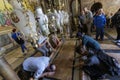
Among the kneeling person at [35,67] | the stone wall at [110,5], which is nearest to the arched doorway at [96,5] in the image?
the stone wall at [110,5]

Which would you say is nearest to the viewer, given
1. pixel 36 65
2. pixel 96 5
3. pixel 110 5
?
pixel 36 65

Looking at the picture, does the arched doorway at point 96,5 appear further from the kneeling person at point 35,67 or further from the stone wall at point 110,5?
the kneeling person at point 35,67

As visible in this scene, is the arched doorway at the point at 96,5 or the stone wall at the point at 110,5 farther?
the arched doorway at the point at 96,5

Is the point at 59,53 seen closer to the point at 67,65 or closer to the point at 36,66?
the point at 67,65

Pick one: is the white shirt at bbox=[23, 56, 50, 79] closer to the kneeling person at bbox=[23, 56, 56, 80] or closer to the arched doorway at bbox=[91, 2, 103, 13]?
the kneeling person at bbox=[23, 56, 56, 80]

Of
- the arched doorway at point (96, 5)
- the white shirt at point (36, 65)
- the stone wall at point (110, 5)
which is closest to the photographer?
the white shirt at point (36, 65)

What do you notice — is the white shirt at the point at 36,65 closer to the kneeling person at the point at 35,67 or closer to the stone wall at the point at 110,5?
the kneeling person at the point at 35,67

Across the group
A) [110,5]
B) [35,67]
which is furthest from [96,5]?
[35,67]

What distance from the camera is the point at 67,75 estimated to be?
5.03m

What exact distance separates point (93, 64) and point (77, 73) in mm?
527

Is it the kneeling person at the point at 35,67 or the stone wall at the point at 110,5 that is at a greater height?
the stone wall at the point at 110,5

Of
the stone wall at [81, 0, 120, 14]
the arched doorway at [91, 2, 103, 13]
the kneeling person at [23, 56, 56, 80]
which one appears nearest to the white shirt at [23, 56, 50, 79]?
the kneeling person at [23, 56, 56, 80]

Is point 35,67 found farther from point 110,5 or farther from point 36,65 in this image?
point 110,5

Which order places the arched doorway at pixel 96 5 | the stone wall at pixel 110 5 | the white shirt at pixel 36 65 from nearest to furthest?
the white shirt at pixel 36 65 → the stone wall at pixel 110 5 → the arched doorway at pixel 96 5
